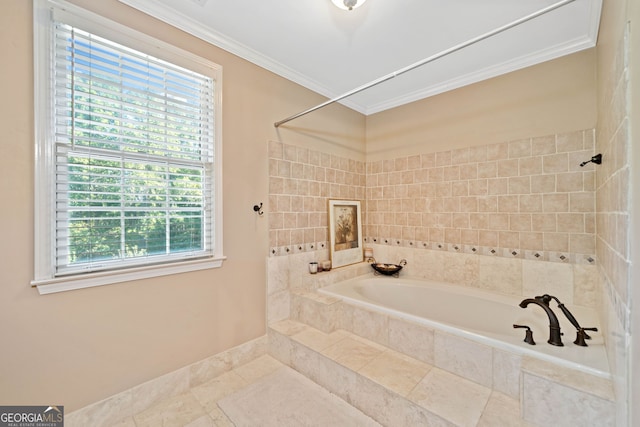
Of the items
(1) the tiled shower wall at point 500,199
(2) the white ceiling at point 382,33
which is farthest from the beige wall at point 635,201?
(1) the tiled shower wall at point 500,199

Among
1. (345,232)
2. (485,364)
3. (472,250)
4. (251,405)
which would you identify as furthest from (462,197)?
(251,405)

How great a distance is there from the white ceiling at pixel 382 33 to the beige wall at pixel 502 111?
0.12 meters

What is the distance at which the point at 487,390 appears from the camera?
1474 millimetres

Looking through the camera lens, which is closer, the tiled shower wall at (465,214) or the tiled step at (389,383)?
the tiled step at (389,383)

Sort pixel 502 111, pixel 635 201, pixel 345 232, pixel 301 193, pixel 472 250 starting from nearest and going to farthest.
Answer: pixel 635 201, pixel 502 111, pixel 472 250, pixel 301 193, pixel 345 232

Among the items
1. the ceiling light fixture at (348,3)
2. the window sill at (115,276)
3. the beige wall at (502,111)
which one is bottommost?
the window sill at (115,276)

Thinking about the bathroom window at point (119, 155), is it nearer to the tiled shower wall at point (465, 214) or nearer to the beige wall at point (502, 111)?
the tiled shower wall at point (465, 214)

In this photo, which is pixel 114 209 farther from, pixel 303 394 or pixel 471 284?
pixel 471 284

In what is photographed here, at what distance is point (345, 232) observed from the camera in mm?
3045

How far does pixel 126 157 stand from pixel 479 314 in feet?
9.72

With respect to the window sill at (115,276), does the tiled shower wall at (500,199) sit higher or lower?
higher

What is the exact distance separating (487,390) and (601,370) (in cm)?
53

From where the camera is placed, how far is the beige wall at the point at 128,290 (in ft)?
4.15

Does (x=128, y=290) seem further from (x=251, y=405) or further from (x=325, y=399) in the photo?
(x=325, y=399)
